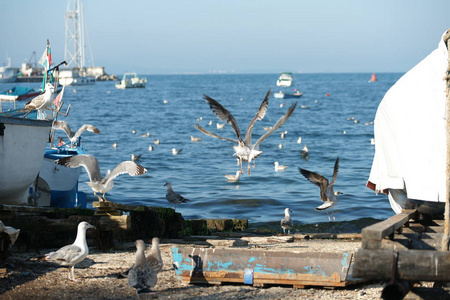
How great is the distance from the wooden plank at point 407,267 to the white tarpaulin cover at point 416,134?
2901mm

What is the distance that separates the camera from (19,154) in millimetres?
11797

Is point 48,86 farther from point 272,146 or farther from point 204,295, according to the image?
point 272,146

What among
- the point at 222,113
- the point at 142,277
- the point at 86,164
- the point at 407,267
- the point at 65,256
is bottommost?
the point at 142,277

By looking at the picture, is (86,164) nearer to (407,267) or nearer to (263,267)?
(263,267)

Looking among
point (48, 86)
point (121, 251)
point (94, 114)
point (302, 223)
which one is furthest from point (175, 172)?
point (94, 114)

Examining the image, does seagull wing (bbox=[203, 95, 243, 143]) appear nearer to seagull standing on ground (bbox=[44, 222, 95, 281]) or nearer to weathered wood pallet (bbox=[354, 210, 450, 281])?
seagull standing on ground (bbox=[44, 222, 95, 281])

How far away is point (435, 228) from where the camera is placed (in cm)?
889

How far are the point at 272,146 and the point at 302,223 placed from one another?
17.0 metres

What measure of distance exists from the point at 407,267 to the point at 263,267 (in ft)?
7.54

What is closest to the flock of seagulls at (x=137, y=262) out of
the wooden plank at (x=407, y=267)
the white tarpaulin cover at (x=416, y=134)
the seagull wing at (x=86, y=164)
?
the seagull wing at (x=86, y=164)

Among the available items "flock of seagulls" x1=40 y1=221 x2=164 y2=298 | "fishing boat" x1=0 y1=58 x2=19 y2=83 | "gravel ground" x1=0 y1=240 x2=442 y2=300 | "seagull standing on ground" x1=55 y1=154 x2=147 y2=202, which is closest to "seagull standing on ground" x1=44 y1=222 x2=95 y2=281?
"flock of seagulls" x1=40 y1=221 x2=164 y2=298

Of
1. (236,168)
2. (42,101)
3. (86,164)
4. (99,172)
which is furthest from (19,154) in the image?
(236,168)

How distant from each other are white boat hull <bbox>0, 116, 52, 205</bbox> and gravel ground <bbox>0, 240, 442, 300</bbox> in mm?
2771

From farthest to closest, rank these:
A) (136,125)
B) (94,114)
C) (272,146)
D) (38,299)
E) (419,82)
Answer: (94,114)
(136,125)
(272,146)
(419,82)
(38,299)
